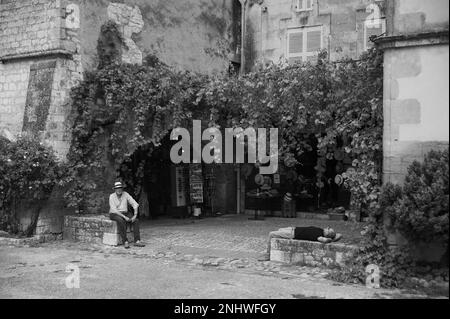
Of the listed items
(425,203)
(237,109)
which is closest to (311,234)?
(425,203)

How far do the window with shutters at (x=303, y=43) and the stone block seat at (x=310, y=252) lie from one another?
7.50 metres

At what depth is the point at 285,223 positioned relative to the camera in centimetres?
1425

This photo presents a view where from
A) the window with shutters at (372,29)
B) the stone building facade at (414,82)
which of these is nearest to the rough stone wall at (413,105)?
the stone building facade at (414,82)

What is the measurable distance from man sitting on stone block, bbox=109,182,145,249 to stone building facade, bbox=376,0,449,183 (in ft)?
17.2

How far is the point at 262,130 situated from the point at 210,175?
219 inches

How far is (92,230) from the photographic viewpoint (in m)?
11.2

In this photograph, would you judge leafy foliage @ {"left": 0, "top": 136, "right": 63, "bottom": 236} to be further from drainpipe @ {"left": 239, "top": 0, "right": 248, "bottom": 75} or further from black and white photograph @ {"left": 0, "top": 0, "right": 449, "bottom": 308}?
drainpipe @ {"left": 239, "top": 0, "right": 248, "bottom": 75}

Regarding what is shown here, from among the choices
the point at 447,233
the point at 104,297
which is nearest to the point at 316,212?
the point at 447,233

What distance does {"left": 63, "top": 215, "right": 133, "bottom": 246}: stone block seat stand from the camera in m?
10.9

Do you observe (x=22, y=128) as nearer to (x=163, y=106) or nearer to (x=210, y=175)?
(x=163, y=106)

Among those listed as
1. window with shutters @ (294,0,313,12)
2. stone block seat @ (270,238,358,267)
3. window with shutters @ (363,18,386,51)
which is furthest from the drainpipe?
stone block seat @ (270,238,358,267)

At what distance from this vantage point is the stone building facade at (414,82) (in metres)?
7.55

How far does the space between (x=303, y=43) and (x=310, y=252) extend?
8386 millimetres

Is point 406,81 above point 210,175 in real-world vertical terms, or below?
above
